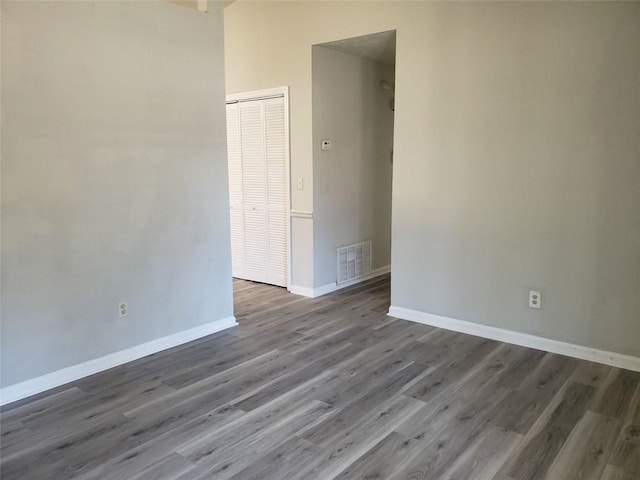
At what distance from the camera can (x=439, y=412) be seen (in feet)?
9.04

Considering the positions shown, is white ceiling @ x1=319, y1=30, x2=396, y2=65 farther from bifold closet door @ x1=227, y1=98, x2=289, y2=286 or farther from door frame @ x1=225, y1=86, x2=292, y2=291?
bifold closet door @ x1=227, y1=98, x2=289, y2=286

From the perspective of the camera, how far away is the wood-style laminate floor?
2.28 metres

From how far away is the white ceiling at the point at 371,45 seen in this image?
4.40m

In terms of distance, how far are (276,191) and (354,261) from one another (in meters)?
1.17

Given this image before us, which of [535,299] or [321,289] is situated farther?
[321,289]

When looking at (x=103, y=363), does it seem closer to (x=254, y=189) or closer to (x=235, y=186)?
(x=254, y=189)

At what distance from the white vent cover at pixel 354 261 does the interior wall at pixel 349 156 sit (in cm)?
8

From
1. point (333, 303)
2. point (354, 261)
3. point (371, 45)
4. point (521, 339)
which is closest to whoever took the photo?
point (521, 339)

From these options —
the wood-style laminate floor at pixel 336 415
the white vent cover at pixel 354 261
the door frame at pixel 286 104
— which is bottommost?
the wood-style laminate floor at pixel 336 415

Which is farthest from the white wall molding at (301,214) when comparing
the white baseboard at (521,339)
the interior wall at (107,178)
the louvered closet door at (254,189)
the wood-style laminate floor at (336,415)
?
the wood-style laminate floor at (336,415)

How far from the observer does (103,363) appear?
10.9 feet

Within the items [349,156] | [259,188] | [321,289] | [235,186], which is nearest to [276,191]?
[259,188]

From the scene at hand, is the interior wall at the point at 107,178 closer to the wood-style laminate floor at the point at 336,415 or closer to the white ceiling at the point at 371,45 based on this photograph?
the wood-style laminate floor at the point at 336,415

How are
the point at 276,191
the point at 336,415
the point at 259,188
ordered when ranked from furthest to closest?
the point at 259,188 < the point at 276,191 < the point at 336,415
